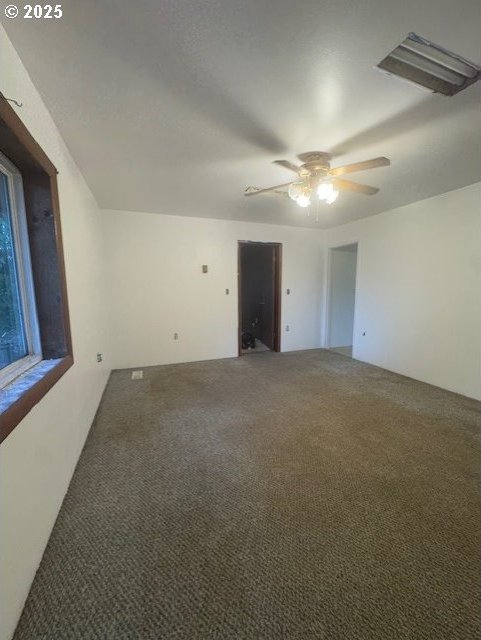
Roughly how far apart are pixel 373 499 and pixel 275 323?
352 centimetres

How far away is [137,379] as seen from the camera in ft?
11.5

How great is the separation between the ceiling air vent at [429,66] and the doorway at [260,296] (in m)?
3.19

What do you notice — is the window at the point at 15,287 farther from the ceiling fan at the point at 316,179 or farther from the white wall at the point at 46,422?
the ceiling fan at the point at 316,179

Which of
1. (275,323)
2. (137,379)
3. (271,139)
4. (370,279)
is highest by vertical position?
(271,139)

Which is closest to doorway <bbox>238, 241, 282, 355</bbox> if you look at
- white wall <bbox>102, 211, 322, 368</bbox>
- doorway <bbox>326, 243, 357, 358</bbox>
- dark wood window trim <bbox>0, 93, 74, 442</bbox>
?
white wall <bbox>102, 211, 322, 368</bbox>

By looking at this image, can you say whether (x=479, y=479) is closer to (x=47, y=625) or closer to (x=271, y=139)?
(x=47, y=625)

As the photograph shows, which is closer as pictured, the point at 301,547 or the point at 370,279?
the point at 301,547

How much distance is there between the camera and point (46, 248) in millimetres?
1562

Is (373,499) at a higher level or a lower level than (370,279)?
lower

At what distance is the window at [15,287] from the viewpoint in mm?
Result: 1344

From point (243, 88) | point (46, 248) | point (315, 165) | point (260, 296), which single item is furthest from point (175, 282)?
point (243, 88)

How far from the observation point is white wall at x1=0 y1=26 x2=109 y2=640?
3.13 ft

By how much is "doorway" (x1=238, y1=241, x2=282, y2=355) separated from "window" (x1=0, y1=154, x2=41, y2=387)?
3181 millimetres

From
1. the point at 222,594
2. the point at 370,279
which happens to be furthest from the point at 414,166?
the point at 222,594
